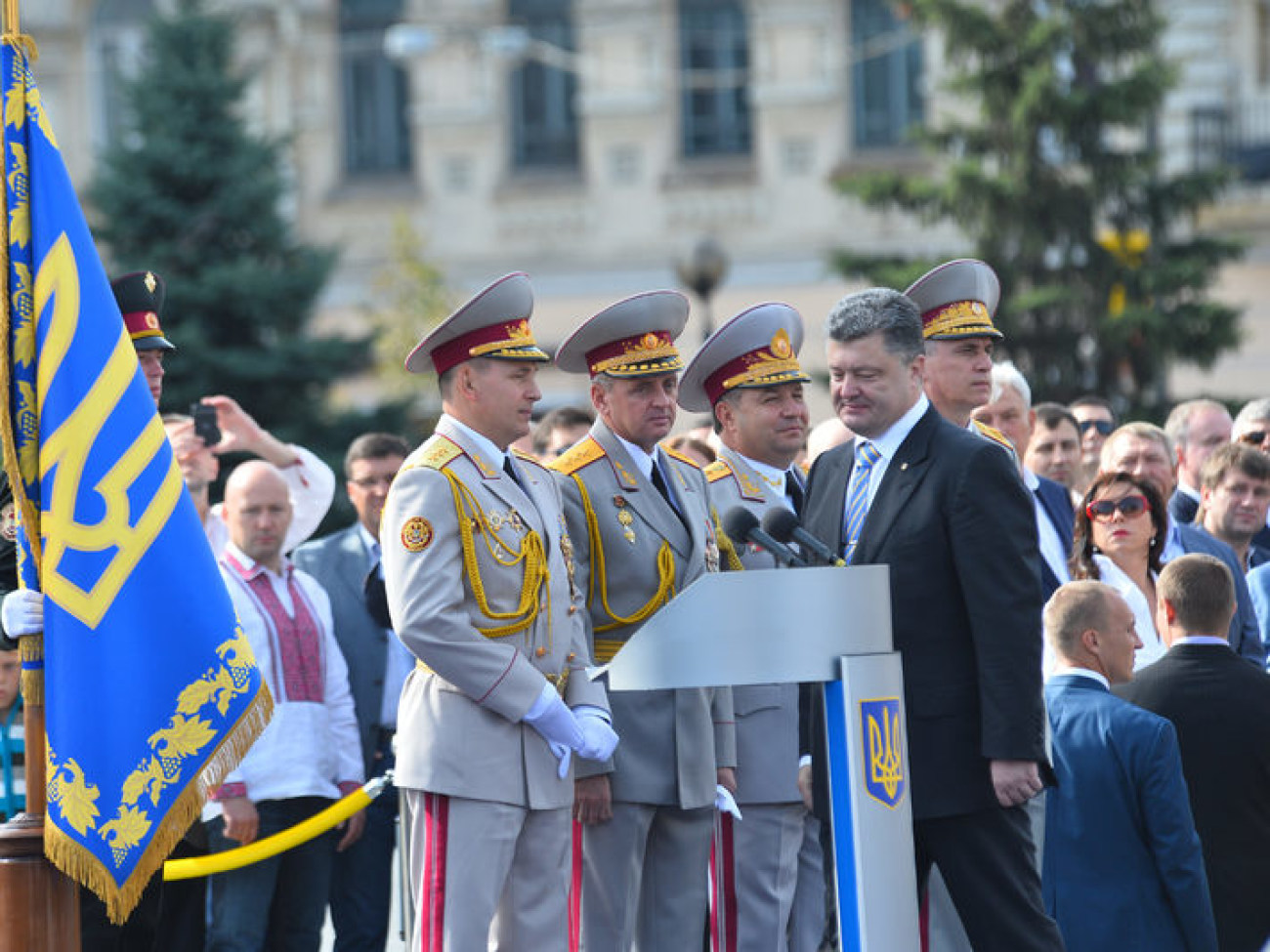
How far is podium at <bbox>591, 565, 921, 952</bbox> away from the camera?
4.71 metres

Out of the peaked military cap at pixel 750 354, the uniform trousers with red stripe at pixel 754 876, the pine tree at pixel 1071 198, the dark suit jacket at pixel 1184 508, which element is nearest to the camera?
the uniform trousers with red stripe at pixel 754 876

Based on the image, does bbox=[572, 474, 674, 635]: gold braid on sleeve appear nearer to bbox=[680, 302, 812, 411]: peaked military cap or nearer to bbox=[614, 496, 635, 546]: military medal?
bbox=[614, 496, 635, 546]: military medal

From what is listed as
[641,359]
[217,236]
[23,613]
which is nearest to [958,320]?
[641,359]

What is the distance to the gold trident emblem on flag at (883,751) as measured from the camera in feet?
15.8

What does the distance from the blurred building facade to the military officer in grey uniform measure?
17825 millimetres

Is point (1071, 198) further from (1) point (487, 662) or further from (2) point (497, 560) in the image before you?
(1) point (487, 662)

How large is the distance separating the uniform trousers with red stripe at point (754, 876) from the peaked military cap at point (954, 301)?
160cm

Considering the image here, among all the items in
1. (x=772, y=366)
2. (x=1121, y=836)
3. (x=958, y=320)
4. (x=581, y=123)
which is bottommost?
(x=1121, y=836)

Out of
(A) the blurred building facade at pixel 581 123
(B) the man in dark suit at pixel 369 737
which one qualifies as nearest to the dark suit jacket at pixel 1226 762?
(B) the man in dark suit at pixel 369 737

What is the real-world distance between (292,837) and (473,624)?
6.33ft

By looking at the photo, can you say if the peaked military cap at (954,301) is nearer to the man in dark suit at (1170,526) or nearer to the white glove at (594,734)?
the man in dark suit at (1170,526)

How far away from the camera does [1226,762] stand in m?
6.38

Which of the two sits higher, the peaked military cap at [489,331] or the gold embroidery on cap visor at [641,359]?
the peaked military cap at [489,331]

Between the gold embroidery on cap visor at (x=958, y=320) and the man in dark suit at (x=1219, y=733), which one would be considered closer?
the man in dark suit at (x=1219, y=733)
